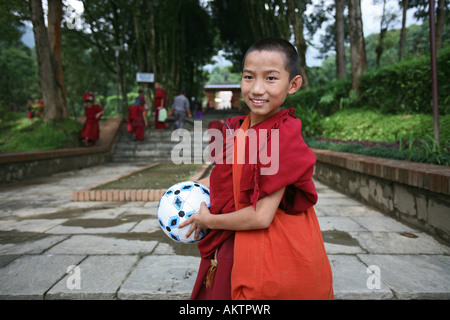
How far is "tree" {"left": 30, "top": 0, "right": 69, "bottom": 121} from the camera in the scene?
30.3 ft

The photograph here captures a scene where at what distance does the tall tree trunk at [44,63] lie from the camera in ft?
30.1

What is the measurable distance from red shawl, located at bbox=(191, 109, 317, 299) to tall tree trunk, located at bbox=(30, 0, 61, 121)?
10.1 metres

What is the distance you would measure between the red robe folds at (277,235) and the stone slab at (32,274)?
1.67 metres

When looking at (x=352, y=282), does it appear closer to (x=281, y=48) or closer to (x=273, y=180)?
(x=273, y=180)

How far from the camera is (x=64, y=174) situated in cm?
839

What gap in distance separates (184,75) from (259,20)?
1066 cm

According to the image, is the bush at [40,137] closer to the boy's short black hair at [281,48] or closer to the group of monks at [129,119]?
the group of monks at [129,119]

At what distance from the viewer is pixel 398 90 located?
7.75m

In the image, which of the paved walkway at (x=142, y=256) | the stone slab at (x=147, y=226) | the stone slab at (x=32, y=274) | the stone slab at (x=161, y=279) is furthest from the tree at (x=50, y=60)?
the stone slab at (x=161, y=279)

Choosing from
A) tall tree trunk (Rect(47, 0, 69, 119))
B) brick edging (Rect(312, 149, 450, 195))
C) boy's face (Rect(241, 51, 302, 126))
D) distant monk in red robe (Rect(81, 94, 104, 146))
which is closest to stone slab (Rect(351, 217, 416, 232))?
brick edging (Rect(312, 149, 450, 195))

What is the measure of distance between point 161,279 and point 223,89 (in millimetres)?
36404

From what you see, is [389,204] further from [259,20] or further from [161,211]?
[259,20]

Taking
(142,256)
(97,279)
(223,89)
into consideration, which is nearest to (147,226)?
(142,256)
